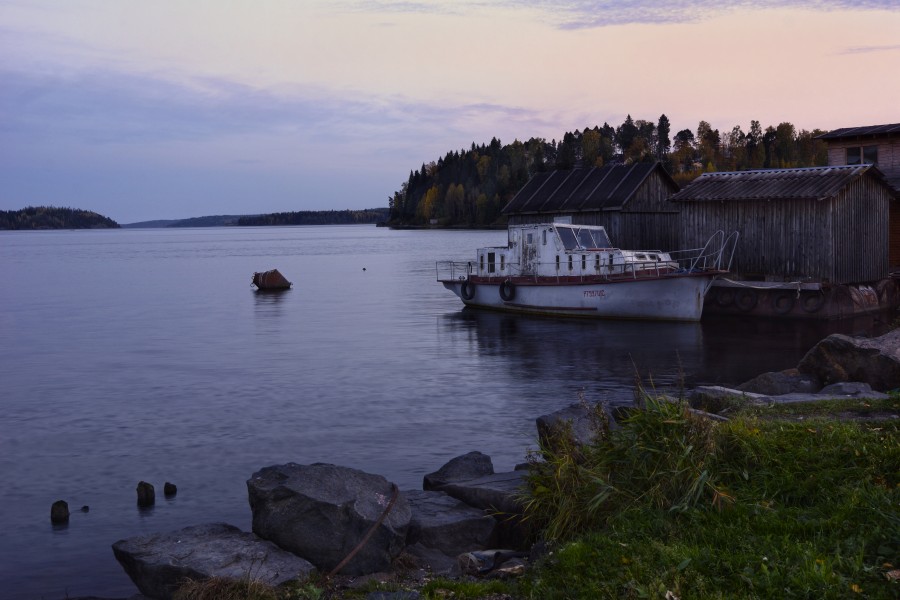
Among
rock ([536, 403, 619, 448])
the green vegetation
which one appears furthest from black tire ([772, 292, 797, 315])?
the green vegetation

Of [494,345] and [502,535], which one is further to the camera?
[494,345]

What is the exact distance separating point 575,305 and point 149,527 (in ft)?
82.0

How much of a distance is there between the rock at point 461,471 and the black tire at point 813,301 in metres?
24.9

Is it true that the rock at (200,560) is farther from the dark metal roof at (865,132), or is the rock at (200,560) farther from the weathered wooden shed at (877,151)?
the dark metal roof at (865,132)

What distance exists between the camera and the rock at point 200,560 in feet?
28.2

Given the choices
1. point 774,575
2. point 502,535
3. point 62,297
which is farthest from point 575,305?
point 62,297

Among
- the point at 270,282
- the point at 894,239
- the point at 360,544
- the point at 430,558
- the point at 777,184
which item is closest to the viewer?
the point at 360,544

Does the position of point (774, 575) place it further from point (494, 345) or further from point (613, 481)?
point (494, 345)

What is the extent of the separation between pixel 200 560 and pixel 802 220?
1168 inches

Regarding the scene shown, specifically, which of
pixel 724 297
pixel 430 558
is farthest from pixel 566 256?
pixel 430 558

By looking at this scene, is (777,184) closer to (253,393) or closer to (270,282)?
(253,393)

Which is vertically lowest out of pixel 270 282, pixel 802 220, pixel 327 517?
pixel 327 517

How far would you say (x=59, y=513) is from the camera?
1287 centimetres

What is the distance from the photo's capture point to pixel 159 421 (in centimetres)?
1973
